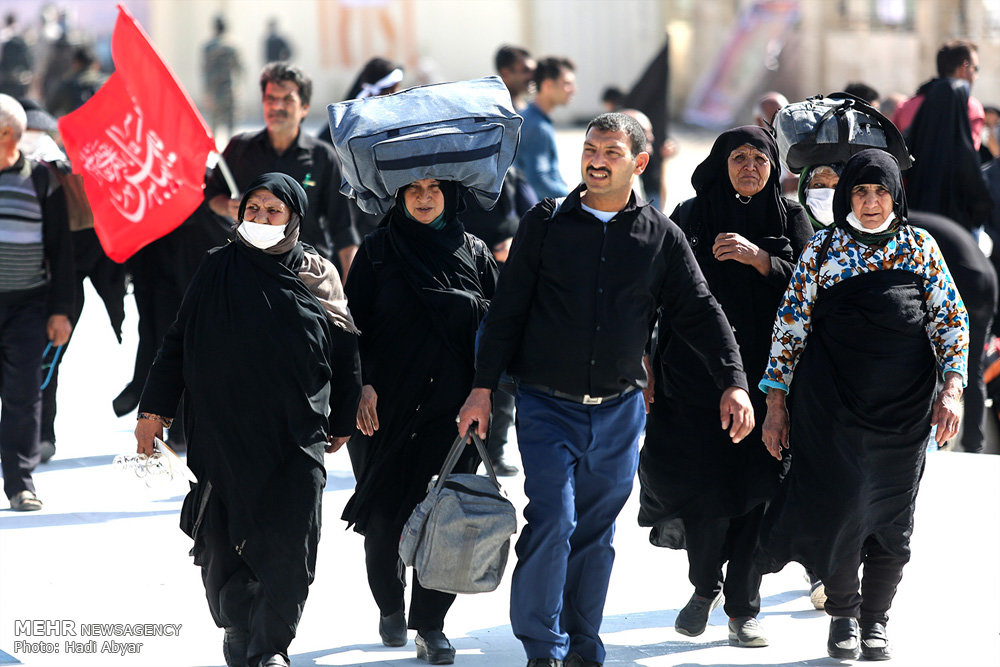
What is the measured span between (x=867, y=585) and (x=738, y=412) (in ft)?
2.80

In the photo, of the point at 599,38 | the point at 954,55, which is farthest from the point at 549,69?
the point at 599,38

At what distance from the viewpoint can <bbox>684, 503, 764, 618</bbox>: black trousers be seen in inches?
185

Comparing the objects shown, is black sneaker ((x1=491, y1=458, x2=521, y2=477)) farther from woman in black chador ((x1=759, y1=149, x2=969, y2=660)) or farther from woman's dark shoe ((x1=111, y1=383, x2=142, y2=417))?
woman in black chador ((x1=759, y1=149, x2=969, y2=660))

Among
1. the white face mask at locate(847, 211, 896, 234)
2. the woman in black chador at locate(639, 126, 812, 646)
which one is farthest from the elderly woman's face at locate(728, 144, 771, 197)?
the white face mask at locate(847, 211, 896, 234)

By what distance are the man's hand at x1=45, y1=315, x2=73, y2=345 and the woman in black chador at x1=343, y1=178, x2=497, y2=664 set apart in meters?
2.05

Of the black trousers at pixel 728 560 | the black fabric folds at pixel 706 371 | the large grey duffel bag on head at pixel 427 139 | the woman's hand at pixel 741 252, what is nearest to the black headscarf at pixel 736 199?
the black fabric folds at pixel 706 371

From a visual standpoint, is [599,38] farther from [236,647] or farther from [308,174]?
[236,647]

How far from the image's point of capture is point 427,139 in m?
4.49

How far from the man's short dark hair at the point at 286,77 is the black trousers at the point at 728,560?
3006mm

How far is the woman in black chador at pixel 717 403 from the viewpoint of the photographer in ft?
15.4

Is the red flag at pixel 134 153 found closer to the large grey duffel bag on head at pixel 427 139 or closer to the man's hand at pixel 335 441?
the large grey duffel bag on head at pixel 427 139

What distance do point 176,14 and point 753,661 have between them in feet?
79.2

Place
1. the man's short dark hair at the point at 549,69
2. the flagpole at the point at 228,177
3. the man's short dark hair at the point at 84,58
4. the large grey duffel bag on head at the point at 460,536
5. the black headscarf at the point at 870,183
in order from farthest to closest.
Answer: the man's short dark hair at the point at 84,58 < the man's short dark hair at the point at 549,69 < the flagpole at the point at 228,177 < the black headscarf at the point at 870,183 < the large grey duffel bag on head at the point at 460,536

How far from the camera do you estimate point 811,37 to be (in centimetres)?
2536
